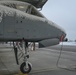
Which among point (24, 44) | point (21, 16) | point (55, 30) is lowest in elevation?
point (24, 44)

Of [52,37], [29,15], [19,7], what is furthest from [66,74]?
[19,7]

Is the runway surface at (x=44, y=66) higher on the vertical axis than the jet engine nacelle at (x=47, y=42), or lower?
lower

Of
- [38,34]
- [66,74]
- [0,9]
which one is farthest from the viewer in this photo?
[66,74]

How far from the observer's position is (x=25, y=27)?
6906 mm

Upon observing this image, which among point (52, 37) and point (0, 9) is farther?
point (52, 37)

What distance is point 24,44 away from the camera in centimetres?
727

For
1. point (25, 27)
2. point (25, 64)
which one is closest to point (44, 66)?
point (25, 64)

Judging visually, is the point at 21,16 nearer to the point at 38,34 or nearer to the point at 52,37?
the point at 38,34

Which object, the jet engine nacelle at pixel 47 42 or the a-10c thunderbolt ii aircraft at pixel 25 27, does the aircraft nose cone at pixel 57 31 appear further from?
the jet engine nacelle at pixel 47 42

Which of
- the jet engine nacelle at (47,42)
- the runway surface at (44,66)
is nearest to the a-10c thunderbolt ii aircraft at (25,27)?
the jet engine nacelle at (47,42)

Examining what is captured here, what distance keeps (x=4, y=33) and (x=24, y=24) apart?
78cm

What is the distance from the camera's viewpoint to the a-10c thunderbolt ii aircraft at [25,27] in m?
6.68

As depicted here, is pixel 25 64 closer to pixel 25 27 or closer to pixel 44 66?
pixel 25 27

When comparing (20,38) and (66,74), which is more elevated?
(20,38)
